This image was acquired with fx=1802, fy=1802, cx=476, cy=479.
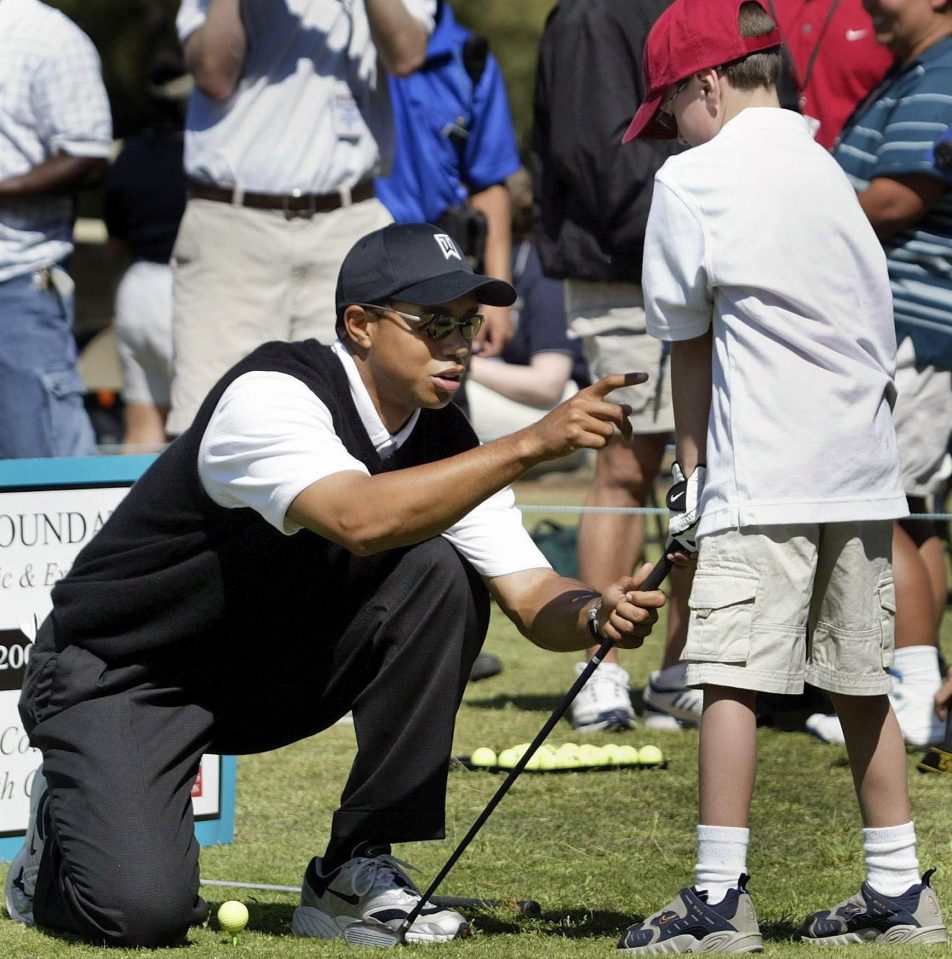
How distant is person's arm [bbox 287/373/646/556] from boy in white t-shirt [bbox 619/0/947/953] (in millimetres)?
327

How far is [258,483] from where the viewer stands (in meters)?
3.46

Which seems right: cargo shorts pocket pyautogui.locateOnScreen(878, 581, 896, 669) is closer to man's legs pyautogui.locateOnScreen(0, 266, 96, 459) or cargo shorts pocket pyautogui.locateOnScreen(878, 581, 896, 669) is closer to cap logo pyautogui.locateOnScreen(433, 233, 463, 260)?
cap logo pyautogui.locateOnScreen(433, 233, 463, 260)

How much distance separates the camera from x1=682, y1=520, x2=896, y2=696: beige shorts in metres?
3.37

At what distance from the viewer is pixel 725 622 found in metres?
3.38

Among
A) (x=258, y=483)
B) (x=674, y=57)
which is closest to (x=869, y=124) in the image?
(x=674, y=57)

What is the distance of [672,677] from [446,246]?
2.10m

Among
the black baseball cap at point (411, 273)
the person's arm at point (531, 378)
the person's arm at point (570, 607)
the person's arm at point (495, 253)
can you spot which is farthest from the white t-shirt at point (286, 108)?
the person's arm at point (531, 378)

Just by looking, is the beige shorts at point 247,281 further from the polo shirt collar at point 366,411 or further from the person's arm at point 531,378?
the person's arm at point 531,378

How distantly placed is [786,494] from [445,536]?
34.9 inches

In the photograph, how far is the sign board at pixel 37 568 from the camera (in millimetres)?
4305

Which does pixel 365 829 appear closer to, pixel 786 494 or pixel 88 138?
pixel 786 494

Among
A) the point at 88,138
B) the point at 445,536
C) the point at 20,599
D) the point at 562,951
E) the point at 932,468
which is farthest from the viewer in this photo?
the point at 88,138

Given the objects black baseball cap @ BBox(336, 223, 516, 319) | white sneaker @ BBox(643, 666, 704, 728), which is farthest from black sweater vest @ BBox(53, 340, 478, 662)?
white sneaker @ BBox(643, 666, 704, 728)

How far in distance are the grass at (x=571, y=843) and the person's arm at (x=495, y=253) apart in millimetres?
1746
